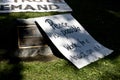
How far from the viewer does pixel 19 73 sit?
14.6ft

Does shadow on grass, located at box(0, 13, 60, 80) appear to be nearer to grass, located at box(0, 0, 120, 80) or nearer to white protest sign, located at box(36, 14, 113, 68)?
grass, located at box(0, 0, 120, 80)

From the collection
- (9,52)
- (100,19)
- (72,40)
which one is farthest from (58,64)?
(100,19)

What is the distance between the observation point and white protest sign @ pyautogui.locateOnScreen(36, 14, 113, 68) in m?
4.86

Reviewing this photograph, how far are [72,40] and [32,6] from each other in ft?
7.37

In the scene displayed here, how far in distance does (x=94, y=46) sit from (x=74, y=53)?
0.54 m

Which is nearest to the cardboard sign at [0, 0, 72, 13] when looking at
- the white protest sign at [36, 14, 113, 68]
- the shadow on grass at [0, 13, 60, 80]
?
the shadow on grass at [0, 13, 60, 80]

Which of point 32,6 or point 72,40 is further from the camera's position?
point 32,6

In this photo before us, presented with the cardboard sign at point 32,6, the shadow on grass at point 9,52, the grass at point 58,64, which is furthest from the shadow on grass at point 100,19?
the shadow on grass at point 9,52

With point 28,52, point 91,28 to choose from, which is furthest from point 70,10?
point 28,52

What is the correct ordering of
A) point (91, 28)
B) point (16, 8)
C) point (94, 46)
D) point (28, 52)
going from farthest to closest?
point (16, 8) < point (91, 28) < point (94, 46) < point (28, 52)

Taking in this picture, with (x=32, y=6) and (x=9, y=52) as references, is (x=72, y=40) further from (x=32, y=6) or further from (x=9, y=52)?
(x=32, y=6)

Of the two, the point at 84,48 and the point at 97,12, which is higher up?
the point at 84,48

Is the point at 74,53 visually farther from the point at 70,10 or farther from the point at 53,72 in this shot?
the point at 70,10

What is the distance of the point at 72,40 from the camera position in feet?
17.0
